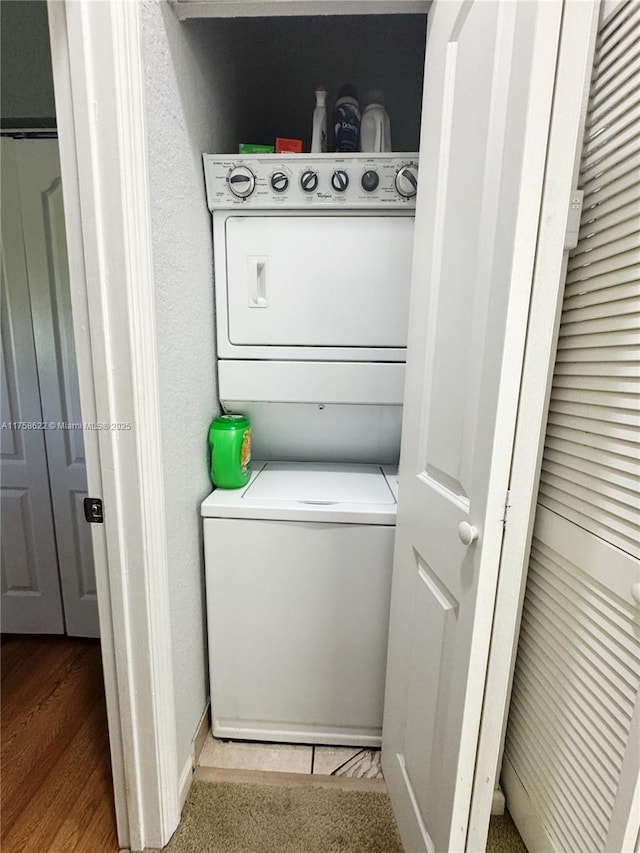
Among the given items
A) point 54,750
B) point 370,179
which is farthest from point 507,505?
point 54,750

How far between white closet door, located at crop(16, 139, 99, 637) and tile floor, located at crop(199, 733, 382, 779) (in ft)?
2.80

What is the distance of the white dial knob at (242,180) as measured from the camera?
48.0 inches

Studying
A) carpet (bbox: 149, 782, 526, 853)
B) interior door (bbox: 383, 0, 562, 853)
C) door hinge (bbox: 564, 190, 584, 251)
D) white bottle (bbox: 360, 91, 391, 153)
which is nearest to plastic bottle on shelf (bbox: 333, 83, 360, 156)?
white bottle (bbox: 360, 91, 391, 153)

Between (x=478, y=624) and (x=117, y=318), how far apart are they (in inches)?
36.3

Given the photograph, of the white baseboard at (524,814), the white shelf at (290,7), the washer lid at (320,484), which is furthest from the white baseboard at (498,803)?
the white shelf at (290,7)

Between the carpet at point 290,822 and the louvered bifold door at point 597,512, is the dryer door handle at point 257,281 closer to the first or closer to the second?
the louvered bifold door at point 597,512

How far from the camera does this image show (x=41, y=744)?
138 centimetres

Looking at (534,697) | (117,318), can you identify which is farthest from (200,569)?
(534,697)

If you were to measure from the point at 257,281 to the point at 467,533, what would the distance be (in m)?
1.02

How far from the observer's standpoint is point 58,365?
1660 mm

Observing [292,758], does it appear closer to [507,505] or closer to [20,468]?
[507,505]

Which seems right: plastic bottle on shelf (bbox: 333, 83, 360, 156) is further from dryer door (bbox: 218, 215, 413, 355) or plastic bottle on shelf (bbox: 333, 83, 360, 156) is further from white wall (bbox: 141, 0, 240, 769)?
white wall (bbox: 141, 0, 240, 769)

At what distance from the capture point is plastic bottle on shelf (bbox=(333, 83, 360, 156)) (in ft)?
4.37

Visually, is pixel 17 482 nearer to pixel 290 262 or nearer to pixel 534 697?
pixel 290 262
